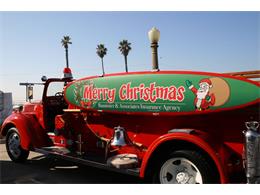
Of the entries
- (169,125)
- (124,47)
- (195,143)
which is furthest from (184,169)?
(124,47)

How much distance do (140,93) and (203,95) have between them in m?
0.97

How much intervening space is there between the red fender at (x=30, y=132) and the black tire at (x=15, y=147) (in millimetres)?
223

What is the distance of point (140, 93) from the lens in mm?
4766

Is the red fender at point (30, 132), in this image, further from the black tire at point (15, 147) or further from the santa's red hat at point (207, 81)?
the santa's red hat at point (207, 81)

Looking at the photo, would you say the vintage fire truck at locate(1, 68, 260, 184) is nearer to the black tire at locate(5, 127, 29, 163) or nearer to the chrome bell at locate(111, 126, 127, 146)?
the chrome bell at locate(111, 126, 127, 146)

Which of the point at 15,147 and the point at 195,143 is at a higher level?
the point at 195,143

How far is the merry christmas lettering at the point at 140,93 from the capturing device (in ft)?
14.6

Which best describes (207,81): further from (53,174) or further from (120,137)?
(53,174)

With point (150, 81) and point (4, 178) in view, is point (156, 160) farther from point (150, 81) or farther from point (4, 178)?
point (4, 178)

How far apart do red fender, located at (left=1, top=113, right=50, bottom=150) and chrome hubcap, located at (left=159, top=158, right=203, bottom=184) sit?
3224mm

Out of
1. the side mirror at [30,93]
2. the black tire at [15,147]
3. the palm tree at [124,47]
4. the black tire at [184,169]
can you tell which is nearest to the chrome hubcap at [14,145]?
the black tire at [15,147]

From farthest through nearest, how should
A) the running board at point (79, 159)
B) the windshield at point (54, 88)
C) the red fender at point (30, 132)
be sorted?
the windshield at point (54, 88), the red fender at point (30, 132), the running board at point (79, 159)

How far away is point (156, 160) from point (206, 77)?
4.28ft

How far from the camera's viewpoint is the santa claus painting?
4.17 meters
